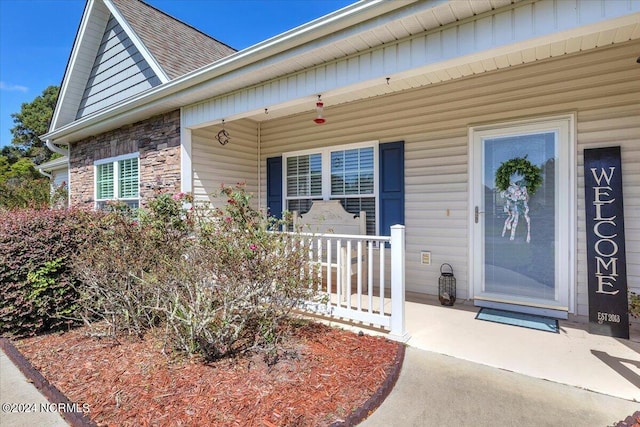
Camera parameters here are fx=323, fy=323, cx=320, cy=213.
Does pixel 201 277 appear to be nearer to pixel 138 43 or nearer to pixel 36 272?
pixel 36 272

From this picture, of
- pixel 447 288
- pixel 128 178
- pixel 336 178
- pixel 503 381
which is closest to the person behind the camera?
pixel 503 381

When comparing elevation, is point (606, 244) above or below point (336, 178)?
below

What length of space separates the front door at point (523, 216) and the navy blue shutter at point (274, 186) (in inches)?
133

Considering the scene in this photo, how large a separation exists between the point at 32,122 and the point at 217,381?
33358 mm

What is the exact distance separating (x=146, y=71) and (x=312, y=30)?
472 cm

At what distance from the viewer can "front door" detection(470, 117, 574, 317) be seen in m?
3.76

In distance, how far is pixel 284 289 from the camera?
2.93 m

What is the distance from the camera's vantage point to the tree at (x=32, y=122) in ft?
84.5

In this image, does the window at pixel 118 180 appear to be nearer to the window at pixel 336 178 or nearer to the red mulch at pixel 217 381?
the window at pixel 336 178

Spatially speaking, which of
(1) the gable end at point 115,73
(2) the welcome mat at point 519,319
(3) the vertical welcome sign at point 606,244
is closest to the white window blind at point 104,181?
(1) the gable end at point 115,73

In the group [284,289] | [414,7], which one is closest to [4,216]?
[284,289]

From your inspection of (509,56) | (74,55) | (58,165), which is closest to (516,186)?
(509,56)

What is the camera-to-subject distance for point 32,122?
1014 inches

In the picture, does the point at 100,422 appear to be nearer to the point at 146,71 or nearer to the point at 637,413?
the point at 637,413
